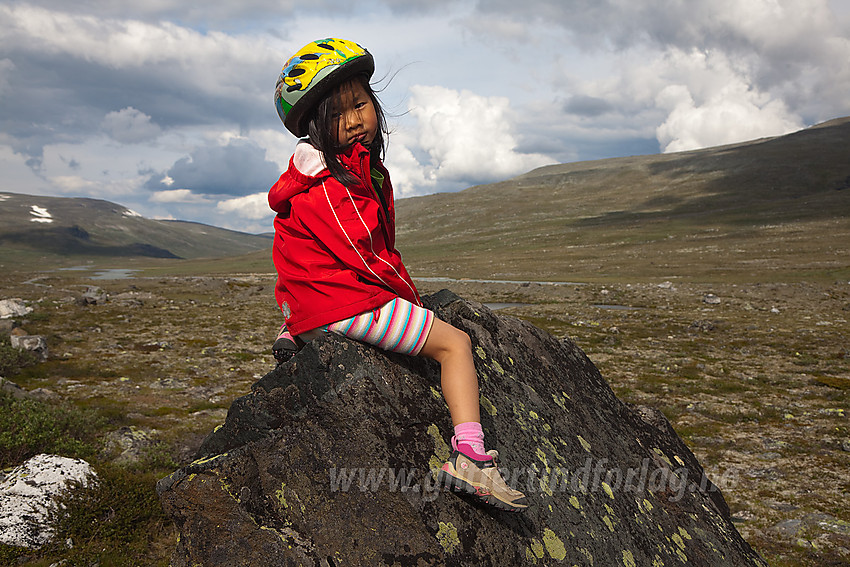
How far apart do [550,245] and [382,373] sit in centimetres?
18366

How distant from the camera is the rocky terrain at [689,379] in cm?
1191

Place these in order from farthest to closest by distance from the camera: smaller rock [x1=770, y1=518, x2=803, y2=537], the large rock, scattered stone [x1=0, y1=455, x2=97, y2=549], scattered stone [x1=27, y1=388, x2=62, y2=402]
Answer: scattered stone [x1=27, y1=388, x2=62, y2=402] → smaller rock [x1=770, y1=518, x2=803, y2=537] → scattered stone [x1=0, y1=455, x2=97, y2=549] → the large rock

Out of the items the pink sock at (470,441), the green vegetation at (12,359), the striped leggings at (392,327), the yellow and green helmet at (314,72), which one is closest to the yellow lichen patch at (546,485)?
the pink sock at (470,441)

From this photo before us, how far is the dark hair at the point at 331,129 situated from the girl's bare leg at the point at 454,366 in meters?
1.61

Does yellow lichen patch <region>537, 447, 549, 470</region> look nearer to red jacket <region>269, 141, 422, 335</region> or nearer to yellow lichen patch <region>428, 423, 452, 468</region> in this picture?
yellow lichen patch <region>428, 423, 452, 468</region>

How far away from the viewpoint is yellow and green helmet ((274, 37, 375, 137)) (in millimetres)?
4379

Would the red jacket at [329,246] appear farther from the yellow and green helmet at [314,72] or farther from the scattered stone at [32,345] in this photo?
the scattered stone at [32,345]

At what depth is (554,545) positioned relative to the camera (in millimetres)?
4266

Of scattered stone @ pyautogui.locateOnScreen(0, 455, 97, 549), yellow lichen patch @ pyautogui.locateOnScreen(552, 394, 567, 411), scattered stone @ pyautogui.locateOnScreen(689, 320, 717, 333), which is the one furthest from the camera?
scattered stone @ pyautogui.locateOnScreen(689, 320, 717, 333)

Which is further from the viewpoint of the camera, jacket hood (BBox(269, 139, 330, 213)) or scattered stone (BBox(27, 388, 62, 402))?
scattered stone (BBox(27, 388, 62, 402))

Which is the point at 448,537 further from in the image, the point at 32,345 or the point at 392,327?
the point at 32,345

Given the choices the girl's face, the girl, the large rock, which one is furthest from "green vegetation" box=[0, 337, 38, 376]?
the girl's face

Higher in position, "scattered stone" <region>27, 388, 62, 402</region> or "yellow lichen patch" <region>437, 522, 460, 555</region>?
"yellow lichen patch" <region>437, 522, 460, 555</region>

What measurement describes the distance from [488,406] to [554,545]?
4.40 feet
